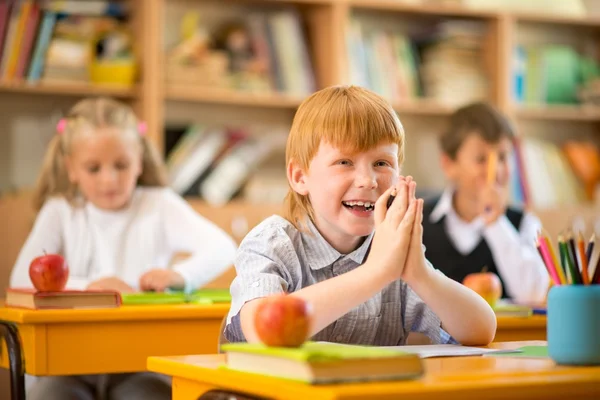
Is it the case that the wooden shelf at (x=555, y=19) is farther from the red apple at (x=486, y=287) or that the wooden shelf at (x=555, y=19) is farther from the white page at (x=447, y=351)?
the white page at (x=447, y=351)

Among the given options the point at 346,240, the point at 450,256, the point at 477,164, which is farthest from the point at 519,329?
the point at 477,164

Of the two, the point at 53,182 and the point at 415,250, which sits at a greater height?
the point at 53,182

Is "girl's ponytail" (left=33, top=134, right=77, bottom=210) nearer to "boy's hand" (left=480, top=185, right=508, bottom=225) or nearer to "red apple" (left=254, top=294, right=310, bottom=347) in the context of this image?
"boy's hand" (left=480, top=185, right=508, bottom=225)

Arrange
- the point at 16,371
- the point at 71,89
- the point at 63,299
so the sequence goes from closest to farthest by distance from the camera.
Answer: the point at 16,371
the point at 63,299
the point at 71,89

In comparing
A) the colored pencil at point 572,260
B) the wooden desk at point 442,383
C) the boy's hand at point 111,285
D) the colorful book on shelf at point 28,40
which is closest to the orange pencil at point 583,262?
the colored pencil at point 572,260

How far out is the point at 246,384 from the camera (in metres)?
1.12

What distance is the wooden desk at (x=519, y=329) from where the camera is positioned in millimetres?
2080

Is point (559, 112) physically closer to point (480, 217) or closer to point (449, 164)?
point (449, 164)

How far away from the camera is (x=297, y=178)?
68.9 inches

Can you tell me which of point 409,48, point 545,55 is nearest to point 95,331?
point 409,48

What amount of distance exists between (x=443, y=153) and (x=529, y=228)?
410 mm

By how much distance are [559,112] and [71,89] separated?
236 cm

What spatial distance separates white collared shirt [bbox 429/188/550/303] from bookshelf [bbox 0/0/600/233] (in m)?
1.03

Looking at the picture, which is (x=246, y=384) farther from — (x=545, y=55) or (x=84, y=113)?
(x=545, y=55)
